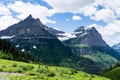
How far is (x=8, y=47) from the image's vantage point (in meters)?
193

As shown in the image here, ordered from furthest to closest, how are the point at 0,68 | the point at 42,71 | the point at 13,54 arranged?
the point at 13,54, the point at 42,71, the point at 0,68

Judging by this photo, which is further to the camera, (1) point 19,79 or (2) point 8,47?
(2) point 8,47

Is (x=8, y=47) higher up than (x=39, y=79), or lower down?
higher up

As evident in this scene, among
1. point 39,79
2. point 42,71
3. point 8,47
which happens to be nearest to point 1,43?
point 8,47

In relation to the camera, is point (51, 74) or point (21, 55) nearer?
point (51, 74)

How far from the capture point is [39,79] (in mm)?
46156

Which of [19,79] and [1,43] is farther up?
[1,43]

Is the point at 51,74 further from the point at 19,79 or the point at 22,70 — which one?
the point at 19,79

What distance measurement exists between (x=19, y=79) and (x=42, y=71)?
37591 millimetres

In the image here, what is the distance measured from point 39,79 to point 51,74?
2578cm

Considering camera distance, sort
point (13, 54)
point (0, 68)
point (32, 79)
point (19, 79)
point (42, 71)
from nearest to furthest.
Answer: point (19, 79) < point (32, 79) < point (0, 68) < point (42, 71) < point (13, 54)

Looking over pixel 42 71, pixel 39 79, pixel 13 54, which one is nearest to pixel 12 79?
pixel 39 79

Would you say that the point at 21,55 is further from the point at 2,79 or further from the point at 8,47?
the point at 2,79

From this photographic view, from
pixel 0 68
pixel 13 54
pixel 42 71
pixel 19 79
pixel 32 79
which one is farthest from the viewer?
pixel 13 54
